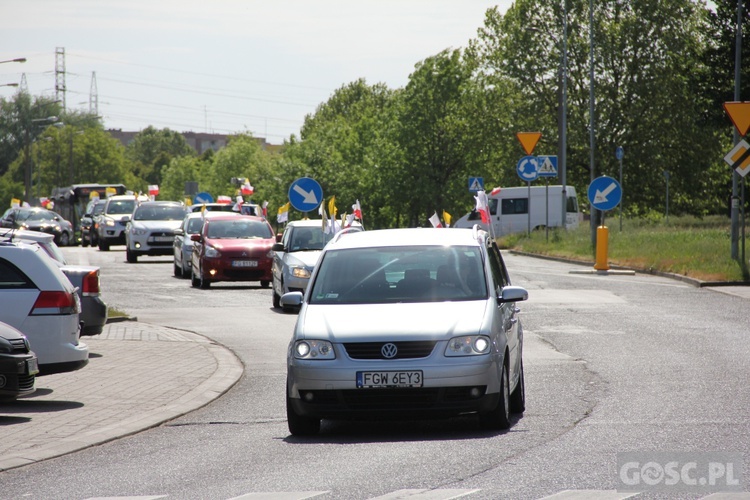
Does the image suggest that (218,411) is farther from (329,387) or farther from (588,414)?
Answer: (588,414)

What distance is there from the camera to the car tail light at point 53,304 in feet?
38.9

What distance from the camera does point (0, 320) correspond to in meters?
11.9

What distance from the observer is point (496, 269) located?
1112 centimetres

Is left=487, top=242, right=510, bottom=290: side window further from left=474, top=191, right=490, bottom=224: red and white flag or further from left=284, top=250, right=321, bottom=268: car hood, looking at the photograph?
left=474, top=191, right=490, bottom=224: red and white flag

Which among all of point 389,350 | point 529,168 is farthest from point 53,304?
point 529,168

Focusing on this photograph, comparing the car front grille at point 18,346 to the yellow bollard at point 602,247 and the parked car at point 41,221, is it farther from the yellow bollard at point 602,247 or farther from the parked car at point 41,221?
the parked car at point 41,221

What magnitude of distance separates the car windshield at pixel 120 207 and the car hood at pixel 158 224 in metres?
11.0

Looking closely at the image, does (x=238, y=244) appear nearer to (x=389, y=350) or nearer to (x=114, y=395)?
(x=114, y=395)

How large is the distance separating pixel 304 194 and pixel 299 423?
1968cm

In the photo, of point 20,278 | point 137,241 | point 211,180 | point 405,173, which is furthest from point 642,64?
point 211,180

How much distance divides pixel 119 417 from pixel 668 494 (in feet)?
17.4

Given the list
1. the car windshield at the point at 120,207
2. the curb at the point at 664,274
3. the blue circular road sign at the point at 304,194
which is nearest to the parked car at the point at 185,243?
the blue circular road sign at the point at 304,194

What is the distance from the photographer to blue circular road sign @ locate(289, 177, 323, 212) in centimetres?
2923

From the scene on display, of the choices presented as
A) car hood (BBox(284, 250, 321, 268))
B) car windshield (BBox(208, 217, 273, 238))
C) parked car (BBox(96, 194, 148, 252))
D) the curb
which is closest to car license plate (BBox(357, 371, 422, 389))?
car hood (BBox(284, 250, 321, 268))
